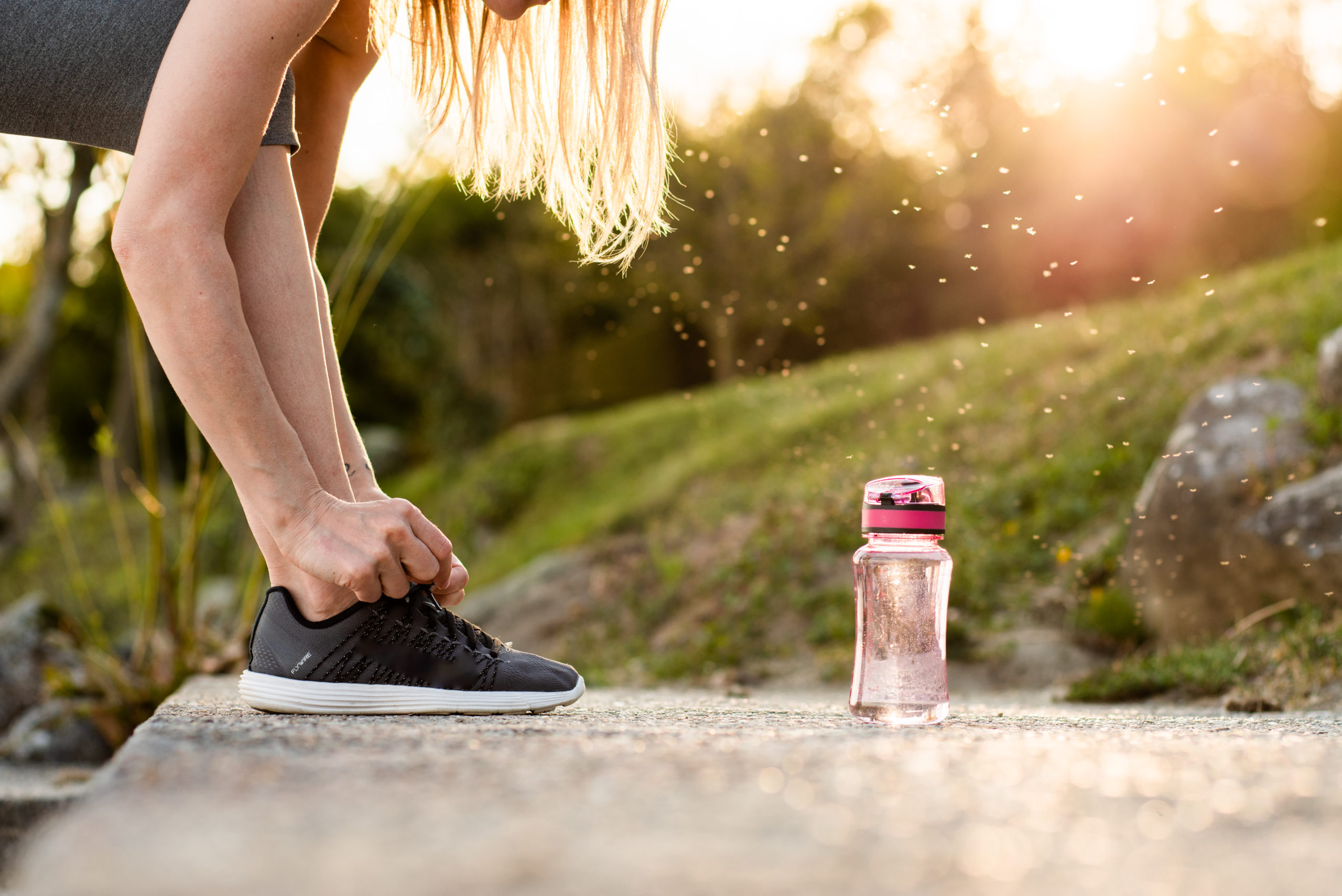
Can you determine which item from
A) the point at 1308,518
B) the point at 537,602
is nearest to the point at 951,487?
the point at 1308,518

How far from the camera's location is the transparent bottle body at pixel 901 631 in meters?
1.65

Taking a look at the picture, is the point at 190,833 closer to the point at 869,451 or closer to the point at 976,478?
the point at 976,478

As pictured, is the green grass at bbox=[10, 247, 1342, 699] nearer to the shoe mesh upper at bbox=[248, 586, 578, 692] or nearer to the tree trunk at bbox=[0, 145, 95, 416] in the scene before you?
the shoe mesh upper at bbox=[248, 586, 578, 692]

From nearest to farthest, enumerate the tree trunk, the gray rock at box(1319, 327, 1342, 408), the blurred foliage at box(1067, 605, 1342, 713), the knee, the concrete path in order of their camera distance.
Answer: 1. the concrete path
2. the knee
3. the blurred foliage at box(1067, 605, 1342, 713)
4. the gray rock at box(1319, 327, 1342, 408)
5. the tree trunk

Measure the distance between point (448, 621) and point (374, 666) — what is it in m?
0.12

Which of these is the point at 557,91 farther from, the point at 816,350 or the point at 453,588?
the point at 816,350

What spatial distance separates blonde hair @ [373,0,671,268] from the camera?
5.92ft

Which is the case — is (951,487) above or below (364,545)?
below

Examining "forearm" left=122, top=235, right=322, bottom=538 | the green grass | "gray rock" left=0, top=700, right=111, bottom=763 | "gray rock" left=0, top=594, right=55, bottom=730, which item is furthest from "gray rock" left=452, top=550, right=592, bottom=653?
"forearm" left=122, top=235, right=322, bottom=538

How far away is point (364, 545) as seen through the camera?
4.55ft

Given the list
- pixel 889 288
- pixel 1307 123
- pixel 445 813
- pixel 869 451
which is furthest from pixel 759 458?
pixel 889 288

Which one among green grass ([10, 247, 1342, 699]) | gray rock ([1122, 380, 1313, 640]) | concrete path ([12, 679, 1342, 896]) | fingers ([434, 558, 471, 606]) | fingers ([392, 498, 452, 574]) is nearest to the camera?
concrete path ([12, 679, 1342, 896])

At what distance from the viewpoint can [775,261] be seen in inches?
551

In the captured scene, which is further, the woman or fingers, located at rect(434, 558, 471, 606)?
fingers, located at rect(434, 558, 471, 606)
